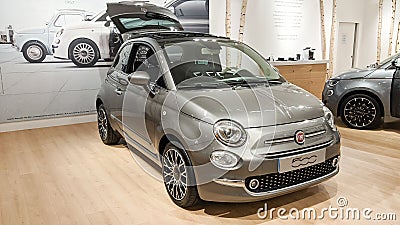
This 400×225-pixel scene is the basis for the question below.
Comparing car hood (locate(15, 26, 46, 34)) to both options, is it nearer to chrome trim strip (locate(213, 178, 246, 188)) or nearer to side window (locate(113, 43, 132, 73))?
side window (locate(113, 43, 132, 73))

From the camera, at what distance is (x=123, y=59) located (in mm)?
3668

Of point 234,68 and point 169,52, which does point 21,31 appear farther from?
point 234,68

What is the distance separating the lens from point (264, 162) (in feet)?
7.24

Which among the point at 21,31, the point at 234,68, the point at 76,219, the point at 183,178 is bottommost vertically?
the point at 76,219

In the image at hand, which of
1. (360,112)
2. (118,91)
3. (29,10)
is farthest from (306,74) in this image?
(29,10)

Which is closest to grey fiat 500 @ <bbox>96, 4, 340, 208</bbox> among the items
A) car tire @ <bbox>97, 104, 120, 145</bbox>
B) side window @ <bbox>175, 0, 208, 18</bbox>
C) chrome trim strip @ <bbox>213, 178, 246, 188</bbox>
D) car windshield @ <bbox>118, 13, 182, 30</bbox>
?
chrome trim strip @ <bbox>213, 178, 246, 188</bbox>

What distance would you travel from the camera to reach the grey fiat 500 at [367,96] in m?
4.54

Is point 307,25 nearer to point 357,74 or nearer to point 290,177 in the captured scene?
point 357,74

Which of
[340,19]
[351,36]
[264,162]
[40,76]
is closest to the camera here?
[264,162]

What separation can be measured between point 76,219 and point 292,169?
1635 millimetres

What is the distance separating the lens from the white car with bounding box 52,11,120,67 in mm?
5188

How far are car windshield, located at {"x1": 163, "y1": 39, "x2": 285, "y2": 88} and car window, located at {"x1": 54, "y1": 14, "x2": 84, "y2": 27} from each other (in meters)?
2.92

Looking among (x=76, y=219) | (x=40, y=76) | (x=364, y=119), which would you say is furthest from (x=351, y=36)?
(x=76, y=219)

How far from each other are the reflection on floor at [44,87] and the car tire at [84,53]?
9 centimetres
